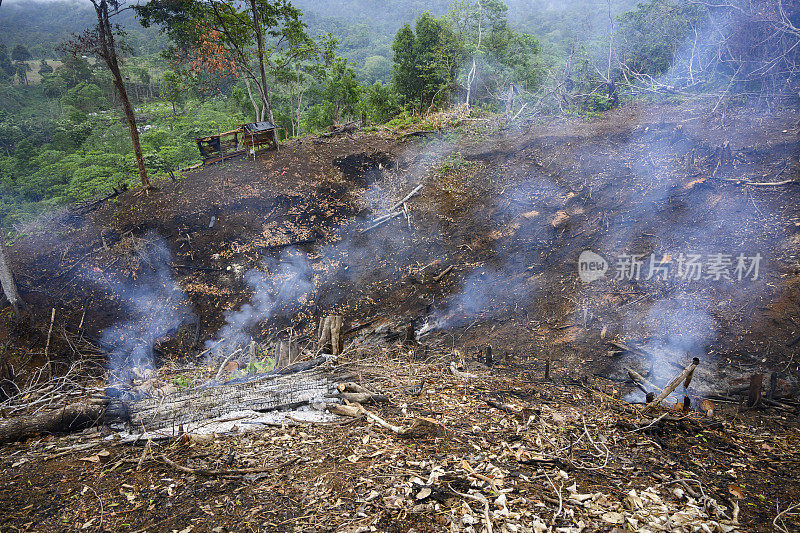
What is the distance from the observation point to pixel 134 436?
3.84 meters

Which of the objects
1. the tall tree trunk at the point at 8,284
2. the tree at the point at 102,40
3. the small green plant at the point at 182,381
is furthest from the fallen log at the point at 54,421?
the tree at the point at 102,40

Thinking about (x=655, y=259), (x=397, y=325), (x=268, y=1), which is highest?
(x=268, y=1)

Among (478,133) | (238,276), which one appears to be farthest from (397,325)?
(478,133)

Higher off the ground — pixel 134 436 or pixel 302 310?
pixel 134 436

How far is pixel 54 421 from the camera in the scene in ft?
13.1

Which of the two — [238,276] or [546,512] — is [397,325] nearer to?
[238,276]

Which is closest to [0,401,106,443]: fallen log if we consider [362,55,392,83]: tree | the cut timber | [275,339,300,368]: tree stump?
the cut timber

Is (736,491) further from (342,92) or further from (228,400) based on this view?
(342,92)

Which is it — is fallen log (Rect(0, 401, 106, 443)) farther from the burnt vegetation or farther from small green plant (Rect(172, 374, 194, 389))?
small green plant (Rect(172, 374, 194, 389))

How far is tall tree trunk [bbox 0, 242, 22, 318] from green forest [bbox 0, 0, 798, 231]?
15.8ft

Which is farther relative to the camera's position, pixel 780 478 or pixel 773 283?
pixel 773 283

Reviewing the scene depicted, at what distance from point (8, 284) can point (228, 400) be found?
7.25 m

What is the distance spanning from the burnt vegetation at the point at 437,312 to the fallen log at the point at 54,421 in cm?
2

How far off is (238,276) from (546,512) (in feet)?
27.9
